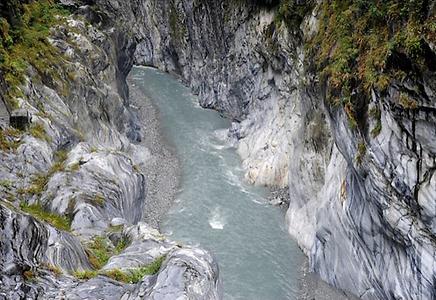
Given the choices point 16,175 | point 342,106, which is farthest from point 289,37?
point 16,175

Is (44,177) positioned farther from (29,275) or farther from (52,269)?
(29,275)

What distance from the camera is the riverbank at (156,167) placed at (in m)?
30.6

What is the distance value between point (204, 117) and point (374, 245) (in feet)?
96.1

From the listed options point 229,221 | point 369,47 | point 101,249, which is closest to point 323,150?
point 229,221

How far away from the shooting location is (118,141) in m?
34.3

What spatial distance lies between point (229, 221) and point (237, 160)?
917cm

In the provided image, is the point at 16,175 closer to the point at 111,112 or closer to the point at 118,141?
the point at 118,141

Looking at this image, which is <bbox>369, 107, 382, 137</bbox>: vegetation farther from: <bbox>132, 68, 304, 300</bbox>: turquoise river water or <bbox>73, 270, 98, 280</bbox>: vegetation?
<bbox>73, 270, 98, 280</bbox>: vegetation

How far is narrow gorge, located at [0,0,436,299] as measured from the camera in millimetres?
13070

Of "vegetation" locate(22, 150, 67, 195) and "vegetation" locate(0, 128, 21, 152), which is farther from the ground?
"vegetation" locate(0, 128, 21, 152)

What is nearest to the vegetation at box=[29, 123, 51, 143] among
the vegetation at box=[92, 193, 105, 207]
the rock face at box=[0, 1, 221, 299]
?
the rock face at box=[0, 1, 221, 299]

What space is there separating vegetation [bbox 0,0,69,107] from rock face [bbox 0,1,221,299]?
506mm

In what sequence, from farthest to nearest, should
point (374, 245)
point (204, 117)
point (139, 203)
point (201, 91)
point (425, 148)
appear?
1. point (201, 91)
2. point (204, 117)
3. point (139, 203)
4. point (374, 245)
5. point (425, 148)

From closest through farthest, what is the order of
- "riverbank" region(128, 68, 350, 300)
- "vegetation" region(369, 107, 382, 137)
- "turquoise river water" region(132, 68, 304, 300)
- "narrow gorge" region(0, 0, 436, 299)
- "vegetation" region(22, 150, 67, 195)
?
"narrow gorge" region(0, 0, 436, 299) < "vegetation" region(22, 150, 67, 195) < "vegetation" region(369, 107, 382, 137) < "riverbank" region(128, 68, 350, 300) < "turquoise river water" region(132, 68, 304, 300)
